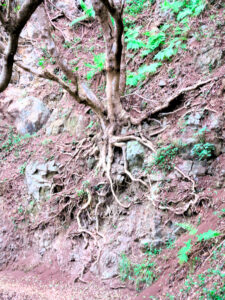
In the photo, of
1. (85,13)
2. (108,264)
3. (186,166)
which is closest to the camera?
(186,166)

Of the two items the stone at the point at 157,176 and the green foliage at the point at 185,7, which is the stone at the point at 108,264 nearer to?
the stone at the point at 157,176

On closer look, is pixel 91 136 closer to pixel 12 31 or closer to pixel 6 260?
pixel 6 260

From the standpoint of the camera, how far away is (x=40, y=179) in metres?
9.57

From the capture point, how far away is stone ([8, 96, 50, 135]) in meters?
12.7

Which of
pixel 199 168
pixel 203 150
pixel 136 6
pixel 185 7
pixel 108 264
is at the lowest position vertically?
pixel 108 264

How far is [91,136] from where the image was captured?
945cm

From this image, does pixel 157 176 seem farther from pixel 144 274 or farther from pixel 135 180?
pixel 144 274

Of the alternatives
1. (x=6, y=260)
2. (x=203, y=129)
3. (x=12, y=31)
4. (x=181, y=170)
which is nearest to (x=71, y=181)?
(x=6, y=260)

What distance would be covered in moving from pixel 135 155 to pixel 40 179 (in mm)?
4048

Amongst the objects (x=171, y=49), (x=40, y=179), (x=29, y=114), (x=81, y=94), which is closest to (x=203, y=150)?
(x=81, y=94)

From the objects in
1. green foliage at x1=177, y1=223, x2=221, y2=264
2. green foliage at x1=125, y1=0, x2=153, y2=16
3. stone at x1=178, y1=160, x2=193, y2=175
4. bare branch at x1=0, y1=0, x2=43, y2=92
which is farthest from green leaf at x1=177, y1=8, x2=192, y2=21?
bare branch at x1=0, y1=0, x2=43, y2=92

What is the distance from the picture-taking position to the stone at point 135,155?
7176mm

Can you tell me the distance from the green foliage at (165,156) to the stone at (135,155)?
1.73 ft

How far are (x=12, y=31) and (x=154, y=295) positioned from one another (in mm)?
4508
